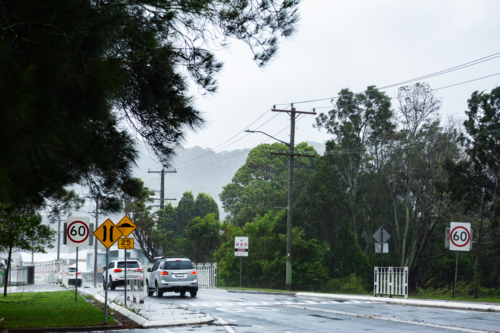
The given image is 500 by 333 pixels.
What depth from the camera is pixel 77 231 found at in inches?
759

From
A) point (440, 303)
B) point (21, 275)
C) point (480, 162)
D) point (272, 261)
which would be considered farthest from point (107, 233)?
point (21, 275)

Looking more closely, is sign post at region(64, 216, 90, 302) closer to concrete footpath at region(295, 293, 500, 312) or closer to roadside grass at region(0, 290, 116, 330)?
roadside grass at region(0, 290, 116, 330)

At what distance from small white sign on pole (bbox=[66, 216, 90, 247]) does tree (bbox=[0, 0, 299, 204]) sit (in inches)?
308

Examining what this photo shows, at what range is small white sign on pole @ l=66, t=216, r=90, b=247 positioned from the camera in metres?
19.2

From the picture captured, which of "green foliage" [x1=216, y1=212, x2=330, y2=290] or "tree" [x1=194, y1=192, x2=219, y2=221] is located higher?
"tree" [x1=194, y1=192, x2=219, y2=221]

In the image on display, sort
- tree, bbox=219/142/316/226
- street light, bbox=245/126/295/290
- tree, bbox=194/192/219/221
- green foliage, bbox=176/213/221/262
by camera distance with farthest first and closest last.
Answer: tree, bbox=194/192/219/221 → tree, bbox=219/142/316/226 → green foliage, bbox=176/213/221/262 → street light, bbox=245/126/295/290

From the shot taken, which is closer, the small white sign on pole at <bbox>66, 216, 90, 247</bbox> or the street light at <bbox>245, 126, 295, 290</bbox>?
the small white sign on pole at <bbox>66, 216, 90, 247</bbox>

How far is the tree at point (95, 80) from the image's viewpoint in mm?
6301

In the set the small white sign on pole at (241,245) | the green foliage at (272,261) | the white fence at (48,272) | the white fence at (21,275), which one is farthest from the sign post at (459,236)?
the white fence at (21,275)

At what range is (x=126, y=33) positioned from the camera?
31.3 ft

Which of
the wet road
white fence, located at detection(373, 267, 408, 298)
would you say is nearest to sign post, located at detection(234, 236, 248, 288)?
white fence, located at detection(373, 267, 408, 298)

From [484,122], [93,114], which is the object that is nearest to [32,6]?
[93,114]

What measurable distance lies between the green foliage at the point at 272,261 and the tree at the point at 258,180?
1513cm

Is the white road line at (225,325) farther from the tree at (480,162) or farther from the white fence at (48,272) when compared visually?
the white fence at (48,272)
